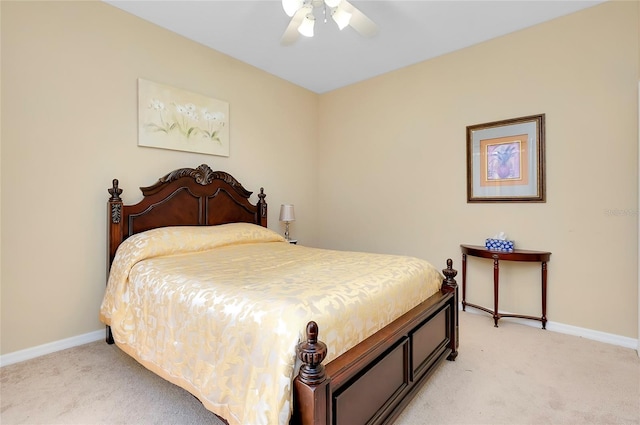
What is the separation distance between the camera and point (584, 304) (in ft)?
9.15

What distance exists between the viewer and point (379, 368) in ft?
4.98

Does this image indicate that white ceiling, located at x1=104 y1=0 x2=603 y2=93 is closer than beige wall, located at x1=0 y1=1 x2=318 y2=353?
No

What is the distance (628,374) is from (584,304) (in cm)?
76

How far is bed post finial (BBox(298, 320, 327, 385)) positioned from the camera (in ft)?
3.65

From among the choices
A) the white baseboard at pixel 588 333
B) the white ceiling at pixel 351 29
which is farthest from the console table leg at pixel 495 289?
the white ceiling at pixel 351 29

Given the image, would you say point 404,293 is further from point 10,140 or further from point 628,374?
point 10,140

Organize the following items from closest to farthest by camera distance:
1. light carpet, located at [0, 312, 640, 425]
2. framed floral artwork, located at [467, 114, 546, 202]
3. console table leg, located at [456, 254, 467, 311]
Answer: light carpet, located at [0, 312, 640, 425]
framed floral artwork, located at [467, 114, 546, 202]
console table leg, located at [456, 254, 467, 311]

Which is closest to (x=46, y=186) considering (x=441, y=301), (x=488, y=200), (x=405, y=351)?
(x=405, y=351)

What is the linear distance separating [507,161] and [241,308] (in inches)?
118

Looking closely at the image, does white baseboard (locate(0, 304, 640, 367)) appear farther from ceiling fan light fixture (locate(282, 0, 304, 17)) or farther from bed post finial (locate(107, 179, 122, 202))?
ceiling fan light fixture (locate(282, 0, 304, 17))

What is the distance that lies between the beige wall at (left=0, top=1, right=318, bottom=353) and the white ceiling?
0.36 m

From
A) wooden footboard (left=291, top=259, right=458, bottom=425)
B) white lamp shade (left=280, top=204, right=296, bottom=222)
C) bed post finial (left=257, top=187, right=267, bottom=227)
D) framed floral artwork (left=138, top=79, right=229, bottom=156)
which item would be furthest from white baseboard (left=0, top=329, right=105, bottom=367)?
wooden footboard (left=291, top=259, right=458, bottom=425)

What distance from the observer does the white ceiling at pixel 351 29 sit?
8.95 feet

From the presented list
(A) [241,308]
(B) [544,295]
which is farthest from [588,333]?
(A) [241,308]
